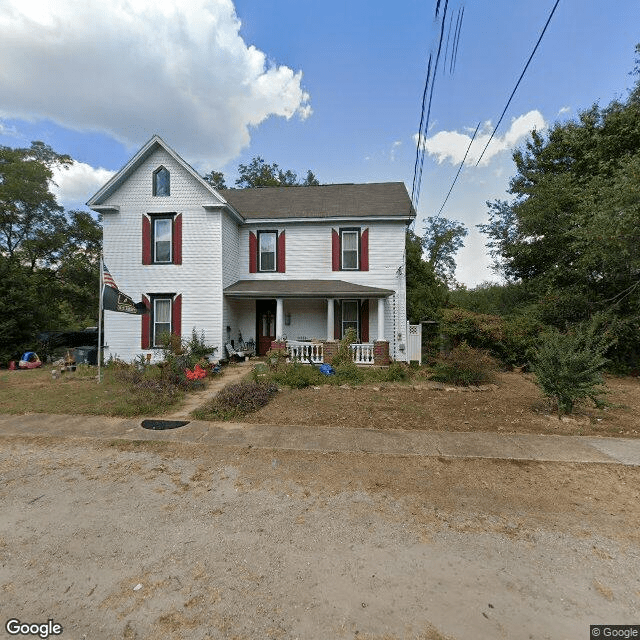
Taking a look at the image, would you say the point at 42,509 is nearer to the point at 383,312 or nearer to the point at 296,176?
the point at 383,312

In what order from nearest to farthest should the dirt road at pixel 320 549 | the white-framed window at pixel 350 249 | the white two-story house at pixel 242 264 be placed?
the dirt road at pixel 320 549
the white two-story house at pixel 242 264
the white-framed window at pixel 350 249

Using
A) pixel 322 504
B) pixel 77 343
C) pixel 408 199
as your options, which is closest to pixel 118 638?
pixel 322 504

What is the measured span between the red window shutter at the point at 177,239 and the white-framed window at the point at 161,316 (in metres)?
1.67

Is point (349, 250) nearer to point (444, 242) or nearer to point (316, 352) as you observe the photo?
point (316, 352)

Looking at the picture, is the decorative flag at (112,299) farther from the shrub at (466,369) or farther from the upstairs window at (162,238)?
the shrub at (466,369)

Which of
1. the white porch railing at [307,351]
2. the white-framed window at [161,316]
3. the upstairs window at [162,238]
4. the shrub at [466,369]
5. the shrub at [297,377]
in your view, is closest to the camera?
the shrub at [297,377]

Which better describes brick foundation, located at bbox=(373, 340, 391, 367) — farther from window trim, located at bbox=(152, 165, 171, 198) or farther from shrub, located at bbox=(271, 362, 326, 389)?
window trim, located at bbox=(152, 165, 171, 198)

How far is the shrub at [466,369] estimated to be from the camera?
370 inches

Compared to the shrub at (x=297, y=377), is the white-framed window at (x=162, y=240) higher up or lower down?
higher up

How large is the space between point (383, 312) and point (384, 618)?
36.7ft

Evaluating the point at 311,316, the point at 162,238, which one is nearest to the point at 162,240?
the point at 162,238

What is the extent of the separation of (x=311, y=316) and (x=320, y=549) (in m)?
11.4

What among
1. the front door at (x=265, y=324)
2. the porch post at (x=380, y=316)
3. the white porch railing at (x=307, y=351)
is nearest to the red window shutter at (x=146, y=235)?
the front door at (x=265, y=324)

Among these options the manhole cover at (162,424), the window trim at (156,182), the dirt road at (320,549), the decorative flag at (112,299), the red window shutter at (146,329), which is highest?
the window trim at (156,182)
